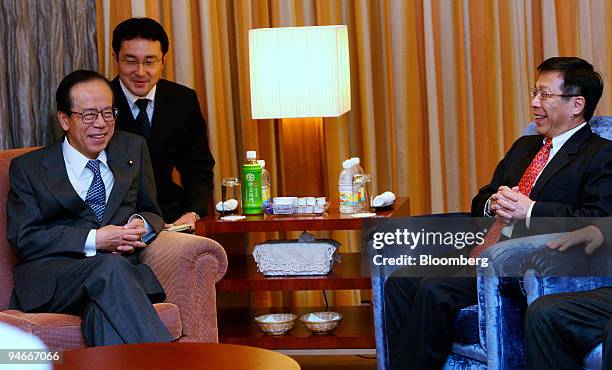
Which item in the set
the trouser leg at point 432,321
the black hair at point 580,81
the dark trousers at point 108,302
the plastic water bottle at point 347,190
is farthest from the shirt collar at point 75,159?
the black hair at point 580,81

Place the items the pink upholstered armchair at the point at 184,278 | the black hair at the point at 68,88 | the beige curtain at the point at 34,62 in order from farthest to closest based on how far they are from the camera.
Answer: the beige curtain at the point at 34,62, the black hair at the point at 68,88, the pink upholstered armchair at the point at 184,278

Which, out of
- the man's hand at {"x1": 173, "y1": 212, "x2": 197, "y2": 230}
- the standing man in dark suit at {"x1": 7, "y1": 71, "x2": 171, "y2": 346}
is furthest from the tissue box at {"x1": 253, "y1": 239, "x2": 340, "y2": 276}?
the standing man in dark suit at {"x1": 7, "y1": 71, "x2": 171, "y2": 346}

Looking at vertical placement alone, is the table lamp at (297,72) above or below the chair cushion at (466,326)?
above

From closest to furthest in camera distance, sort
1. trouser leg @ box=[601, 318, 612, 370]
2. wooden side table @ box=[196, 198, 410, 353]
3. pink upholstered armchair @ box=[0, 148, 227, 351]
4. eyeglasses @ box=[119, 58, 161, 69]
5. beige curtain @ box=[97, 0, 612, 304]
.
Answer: trouser leg @ box=[601, 318, 612, 370] < pink upholstered armchair @ box=[0, 148, 227, 351] < wooden side table @ box=[196, 198, 410, 353] < eyeglasses @ box=[119, 58, 161, 69] < beige curtain @ box=[97, 0, 612, 304]

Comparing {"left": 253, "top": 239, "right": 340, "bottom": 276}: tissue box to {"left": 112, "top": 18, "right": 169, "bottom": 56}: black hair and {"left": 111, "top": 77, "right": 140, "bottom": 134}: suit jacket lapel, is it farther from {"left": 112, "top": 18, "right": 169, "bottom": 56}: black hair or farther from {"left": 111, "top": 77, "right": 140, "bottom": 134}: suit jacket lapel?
{"left": 112, "top": 18, "right": 169, "bottom": 56}: black hair

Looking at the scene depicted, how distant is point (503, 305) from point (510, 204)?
0.44 m

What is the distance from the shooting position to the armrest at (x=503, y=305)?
2959mm

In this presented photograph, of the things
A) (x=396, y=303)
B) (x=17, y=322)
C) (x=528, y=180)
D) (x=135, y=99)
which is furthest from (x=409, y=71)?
(x=17, y=322)

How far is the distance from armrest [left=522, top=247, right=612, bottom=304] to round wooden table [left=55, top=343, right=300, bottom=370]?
90 cm

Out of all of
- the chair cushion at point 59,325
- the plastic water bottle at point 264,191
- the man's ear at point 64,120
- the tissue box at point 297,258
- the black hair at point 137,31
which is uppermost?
the black hair at point 137,31

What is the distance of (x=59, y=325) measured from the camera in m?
3.04

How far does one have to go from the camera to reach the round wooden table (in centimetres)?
Result: 233

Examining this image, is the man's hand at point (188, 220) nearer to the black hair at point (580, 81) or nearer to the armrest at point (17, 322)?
the armrest at point (17, 322)

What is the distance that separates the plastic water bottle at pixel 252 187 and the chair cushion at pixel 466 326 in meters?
1.03
